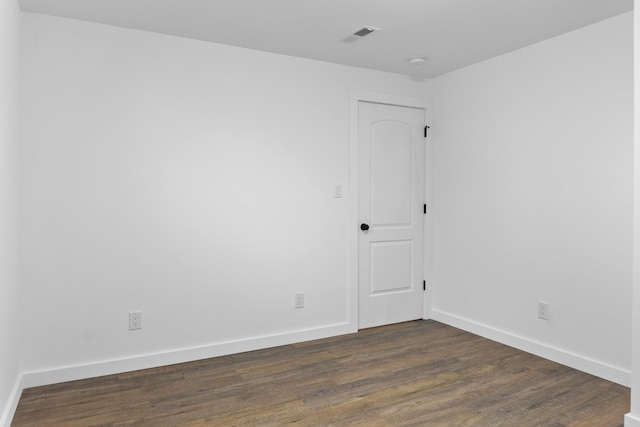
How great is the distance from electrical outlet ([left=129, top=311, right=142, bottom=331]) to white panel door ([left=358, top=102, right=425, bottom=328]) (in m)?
1.91

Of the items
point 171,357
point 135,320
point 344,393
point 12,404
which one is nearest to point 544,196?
point 344,393

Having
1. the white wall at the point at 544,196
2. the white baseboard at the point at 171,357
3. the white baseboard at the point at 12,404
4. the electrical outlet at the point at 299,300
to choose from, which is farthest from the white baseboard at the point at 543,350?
the white baseboard at the point at 12,404

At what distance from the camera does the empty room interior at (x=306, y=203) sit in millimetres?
2662

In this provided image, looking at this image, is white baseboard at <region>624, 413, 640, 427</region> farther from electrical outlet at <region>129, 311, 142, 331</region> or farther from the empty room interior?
electrical outlet at <region>129, 311, 142, 331</region>

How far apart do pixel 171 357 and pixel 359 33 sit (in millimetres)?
2720

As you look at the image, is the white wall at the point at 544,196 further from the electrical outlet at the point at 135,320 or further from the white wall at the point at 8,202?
the white wall at the point at 8,202

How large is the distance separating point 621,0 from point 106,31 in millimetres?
3281

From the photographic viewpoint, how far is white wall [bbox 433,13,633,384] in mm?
2852

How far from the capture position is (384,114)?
4.09m

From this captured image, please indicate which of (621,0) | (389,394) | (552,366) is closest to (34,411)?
(389,394)

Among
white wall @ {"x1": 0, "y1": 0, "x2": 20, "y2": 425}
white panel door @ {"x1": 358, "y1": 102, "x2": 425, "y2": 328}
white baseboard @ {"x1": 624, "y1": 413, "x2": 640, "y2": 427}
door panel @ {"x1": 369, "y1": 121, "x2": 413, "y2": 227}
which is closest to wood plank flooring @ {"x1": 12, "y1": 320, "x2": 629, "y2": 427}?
white baseboard @ {"x1": 624, "y1": 413, "x2": 640, "y2": 427}

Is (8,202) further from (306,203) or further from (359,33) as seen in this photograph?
(359,33)

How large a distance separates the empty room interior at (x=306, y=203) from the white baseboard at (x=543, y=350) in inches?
0.6

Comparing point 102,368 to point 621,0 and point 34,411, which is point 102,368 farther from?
point 621,0
